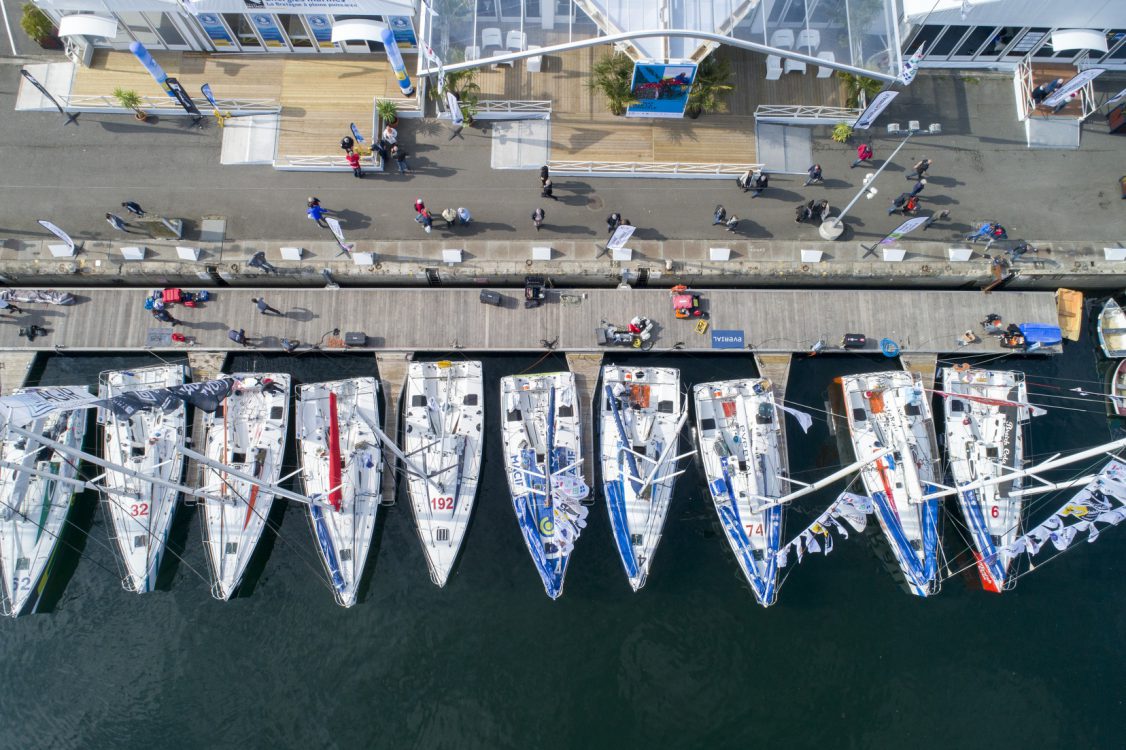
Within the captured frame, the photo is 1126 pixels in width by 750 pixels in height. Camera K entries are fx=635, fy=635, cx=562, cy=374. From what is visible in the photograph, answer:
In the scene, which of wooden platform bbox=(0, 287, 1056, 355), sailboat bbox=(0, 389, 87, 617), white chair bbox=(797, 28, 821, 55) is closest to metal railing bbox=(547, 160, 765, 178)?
white chair bbox=(797, 28, 821, 55)

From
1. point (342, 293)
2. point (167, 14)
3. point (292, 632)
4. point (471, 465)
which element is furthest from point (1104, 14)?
point (292, 632)

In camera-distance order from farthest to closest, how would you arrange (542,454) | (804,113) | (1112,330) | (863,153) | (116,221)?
(804,113)
(1112,330)
(863,153)
(116,221)
(542,454)

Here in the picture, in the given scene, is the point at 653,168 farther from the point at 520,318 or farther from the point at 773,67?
the point at 520,318

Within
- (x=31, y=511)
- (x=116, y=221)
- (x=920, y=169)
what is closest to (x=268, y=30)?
(x=116, y=221)

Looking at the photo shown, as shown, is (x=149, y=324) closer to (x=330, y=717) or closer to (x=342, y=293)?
(x=342, y=293)

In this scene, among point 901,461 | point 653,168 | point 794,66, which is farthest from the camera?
point 794,66

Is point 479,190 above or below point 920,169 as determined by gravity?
below

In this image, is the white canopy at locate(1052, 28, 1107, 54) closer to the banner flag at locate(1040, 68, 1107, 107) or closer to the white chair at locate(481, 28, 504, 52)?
the banner flag at locate(1040, 68, 1107, 107)
